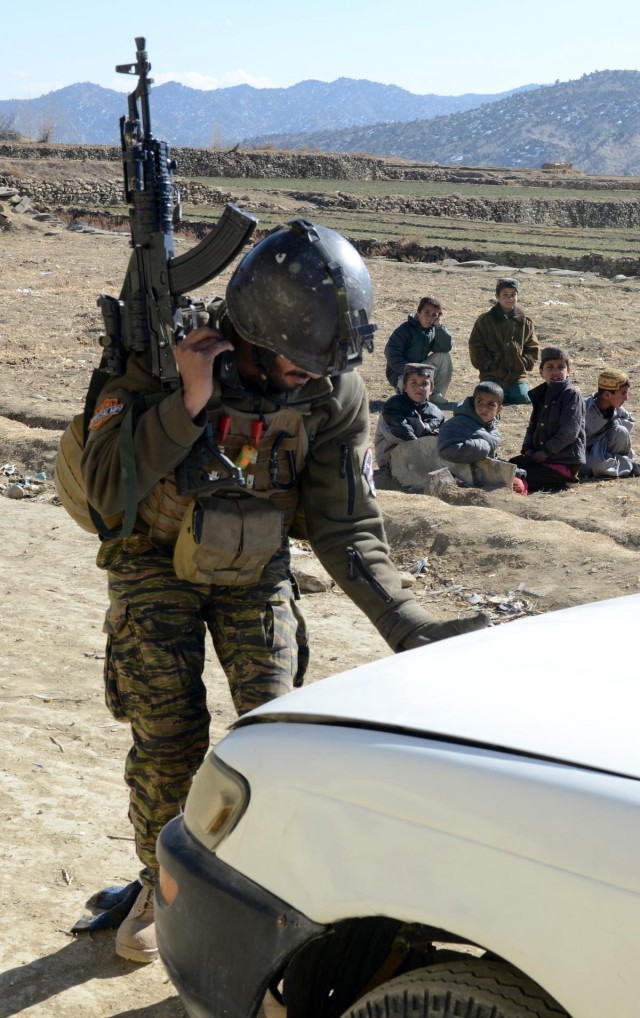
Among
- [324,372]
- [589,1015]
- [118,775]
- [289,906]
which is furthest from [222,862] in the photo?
[118,775]

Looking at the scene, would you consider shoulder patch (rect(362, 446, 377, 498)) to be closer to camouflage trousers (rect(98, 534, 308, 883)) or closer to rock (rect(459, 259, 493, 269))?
camouflage trousers (rect(98, 534, 308, 883))

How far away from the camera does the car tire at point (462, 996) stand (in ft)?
5.69

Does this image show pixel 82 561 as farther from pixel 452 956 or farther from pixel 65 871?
pixel 452 956

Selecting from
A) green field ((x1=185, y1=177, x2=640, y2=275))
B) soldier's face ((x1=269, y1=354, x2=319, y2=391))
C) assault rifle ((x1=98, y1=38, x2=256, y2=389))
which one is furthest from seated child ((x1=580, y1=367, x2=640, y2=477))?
green field ((x1=185, y1=177, x2=640, y2=275))

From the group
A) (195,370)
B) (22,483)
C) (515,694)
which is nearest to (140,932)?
(195,370)

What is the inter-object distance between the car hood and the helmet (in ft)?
2.76

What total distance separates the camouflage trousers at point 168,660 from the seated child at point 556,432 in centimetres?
595

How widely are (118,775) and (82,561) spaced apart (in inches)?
103

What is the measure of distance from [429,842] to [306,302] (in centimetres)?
150

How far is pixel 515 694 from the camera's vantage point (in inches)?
76.2

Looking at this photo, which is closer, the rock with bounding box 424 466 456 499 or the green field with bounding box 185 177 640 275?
the rock with bounding box 424 466 456 499

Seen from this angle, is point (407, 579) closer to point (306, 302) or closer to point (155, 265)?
point (155, 265)

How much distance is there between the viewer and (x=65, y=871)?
357 cm

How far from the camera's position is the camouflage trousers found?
10.0 ft
